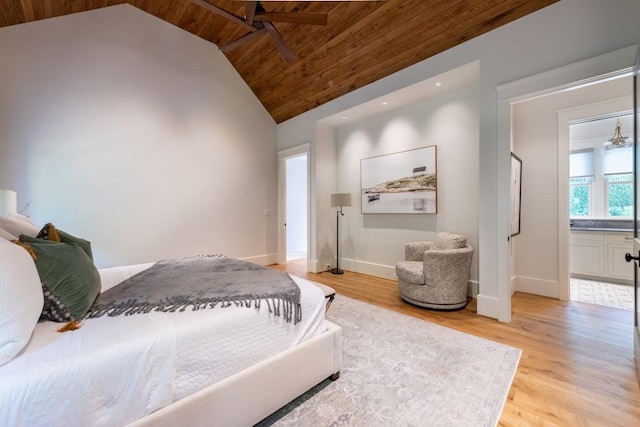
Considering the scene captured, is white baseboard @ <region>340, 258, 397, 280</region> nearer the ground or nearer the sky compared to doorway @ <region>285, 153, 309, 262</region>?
nearer the ground

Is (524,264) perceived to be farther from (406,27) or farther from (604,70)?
(406,27)

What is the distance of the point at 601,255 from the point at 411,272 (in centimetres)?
337

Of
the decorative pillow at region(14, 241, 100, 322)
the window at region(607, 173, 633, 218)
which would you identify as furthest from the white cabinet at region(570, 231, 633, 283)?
the decorative pillow at region(14, 241, 100, 322)

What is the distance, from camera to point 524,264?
3623 millimetres

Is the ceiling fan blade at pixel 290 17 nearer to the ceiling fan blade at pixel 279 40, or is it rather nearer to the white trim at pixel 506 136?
the ceiling fan blade at pixel 279 40

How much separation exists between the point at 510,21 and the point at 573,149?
11.6 ft

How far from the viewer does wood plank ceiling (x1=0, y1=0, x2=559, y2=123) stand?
8.97 feet

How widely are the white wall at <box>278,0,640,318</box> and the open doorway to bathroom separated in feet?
5.65

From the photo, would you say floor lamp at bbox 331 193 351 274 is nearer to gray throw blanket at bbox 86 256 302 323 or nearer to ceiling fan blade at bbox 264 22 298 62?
ceiling fan blade at bbox 264 22 298 62

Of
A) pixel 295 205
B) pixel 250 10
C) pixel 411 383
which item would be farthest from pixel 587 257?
pixel 295 205

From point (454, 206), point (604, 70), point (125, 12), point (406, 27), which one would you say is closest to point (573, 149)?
point (454, 206)

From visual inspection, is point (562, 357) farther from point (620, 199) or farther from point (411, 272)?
point (620, 199)

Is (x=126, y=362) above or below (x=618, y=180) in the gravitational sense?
below

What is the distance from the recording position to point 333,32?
3.43 m
